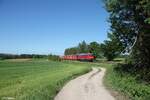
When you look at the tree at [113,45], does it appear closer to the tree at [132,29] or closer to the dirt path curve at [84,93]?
the tree at [132,29]

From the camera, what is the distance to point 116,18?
135 feet

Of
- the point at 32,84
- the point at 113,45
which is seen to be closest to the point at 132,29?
the point at 113,45

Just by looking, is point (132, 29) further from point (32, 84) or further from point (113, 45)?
point (32, 84)

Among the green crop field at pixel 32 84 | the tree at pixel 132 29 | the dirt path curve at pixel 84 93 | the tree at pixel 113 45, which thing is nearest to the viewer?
the green crop field at pixel 32 84

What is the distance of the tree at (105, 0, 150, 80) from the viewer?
36.8 metres

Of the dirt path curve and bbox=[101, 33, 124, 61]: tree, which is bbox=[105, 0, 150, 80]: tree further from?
the dirt path curve

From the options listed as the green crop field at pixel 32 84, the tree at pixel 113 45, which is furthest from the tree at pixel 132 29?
the green crop field at pixel 32 84

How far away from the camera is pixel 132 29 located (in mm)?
41062

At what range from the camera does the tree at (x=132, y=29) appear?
3678 cm

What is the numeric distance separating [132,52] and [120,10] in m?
6.20

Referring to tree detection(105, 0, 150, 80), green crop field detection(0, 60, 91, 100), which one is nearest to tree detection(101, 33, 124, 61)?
tree detection(105, 0, 150, 80)

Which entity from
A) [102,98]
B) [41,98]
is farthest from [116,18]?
[41,98]

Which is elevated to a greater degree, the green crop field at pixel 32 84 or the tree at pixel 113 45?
Result: the tree at pixel 113 45

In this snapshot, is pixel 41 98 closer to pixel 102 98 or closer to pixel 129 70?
pixel 102 98
